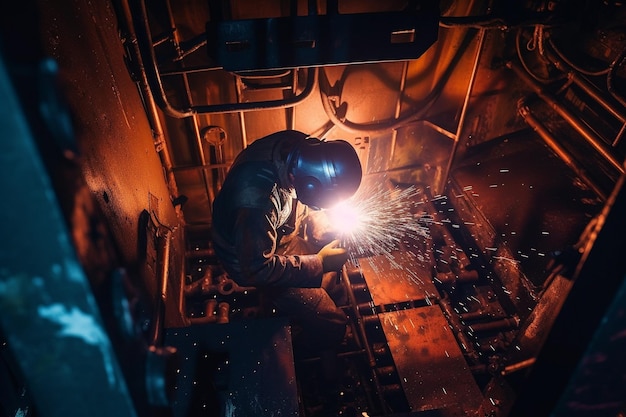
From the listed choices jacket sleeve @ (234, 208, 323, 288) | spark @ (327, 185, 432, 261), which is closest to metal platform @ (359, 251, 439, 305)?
spark @ (327, 185, 432, 261)

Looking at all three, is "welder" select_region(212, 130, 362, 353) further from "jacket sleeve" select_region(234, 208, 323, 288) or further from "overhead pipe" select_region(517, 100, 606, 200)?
"overhead pipe" select_region(517, 100, 606, 200)

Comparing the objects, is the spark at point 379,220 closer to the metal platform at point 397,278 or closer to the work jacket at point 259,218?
the metal platform at point 397,278

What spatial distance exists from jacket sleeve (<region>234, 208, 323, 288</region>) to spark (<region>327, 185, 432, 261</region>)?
2.87 feet

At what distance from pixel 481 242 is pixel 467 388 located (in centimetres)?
178

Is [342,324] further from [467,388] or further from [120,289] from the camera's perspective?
[120,289]

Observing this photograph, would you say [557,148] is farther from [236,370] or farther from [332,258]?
[236,370]

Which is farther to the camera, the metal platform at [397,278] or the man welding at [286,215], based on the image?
the metal platform at [397,278]

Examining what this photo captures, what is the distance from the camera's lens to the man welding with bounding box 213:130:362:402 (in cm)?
304

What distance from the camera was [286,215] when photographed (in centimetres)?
354

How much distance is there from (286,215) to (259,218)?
0.55 meters

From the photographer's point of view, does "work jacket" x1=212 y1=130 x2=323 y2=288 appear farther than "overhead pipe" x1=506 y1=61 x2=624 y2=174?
No

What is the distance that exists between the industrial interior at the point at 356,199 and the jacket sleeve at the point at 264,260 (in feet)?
2.12

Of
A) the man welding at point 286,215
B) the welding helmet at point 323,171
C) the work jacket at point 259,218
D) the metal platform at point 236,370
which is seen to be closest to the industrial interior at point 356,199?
the metal platform at point 236,370

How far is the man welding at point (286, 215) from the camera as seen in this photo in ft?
9.96
